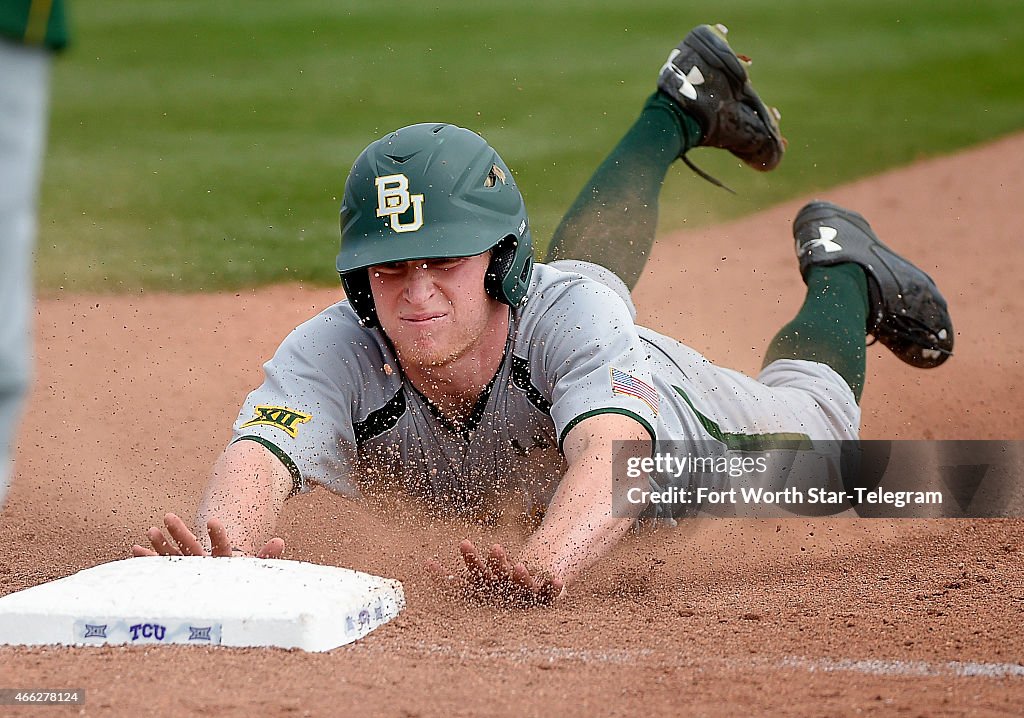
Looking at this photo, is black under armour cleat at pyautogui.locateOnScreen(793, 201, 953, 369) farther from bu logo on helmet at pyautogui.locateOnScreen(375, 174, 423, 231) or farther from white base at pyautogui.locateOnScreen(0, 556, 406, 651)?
white base at pyautogui.locateOnScreen(0, 556, 406, 651)

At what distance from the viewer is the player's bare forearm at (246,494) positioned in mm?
2766

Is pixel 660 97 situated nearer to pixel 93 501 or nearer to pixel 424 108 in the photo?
pixel 93 501

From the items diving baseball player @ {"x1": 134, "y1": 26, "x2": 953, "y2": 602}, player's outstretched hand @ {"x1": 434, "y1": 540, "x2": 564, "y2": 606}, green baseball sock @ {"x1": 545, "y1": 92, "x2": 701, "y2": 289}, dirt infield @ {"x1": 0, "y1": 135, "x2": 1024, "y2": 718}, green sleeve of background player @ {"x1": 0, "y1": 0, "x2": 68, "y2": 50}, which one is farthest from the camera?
green baseball sock @ {"x1": 545, "y1": 92, "x2": 701, "y2": 289}

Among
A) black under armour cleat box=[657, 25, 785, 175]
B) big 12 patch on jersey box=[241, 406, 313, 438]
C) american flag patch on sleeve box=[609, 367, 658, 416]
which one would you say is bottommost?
big 12 patch on jersey box=[241, 406, 313, 438]

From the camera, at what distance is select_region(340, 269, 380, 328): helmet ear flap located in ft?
9.64

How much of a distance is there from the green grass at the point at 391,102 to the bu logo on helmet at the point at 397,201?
13.3 ft

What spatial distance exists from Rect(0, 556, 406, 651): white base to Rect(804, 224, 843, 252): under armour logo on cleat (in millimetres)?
2475

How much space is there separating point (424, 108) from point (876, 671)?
A: 8.50m

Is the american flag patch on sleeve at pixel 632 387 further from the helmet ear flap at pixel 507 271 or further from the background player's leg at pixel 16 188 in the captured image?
the background player's leg at pixel 16 188

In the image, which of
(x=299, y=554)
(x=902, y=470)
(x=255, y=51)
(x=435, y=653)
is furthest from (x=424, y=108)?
(x=435, y=653)

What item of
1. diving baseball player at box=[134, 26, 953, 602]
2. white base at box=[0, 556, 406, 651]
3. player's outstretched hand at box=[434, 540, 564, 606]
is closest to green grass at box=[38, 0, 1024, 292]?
diving baseball player at box=[134, 26, 953, 602]

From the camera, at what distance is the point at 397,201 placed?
112 inches

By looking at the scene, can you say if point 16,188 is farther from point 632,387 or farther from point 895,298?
point 895,298

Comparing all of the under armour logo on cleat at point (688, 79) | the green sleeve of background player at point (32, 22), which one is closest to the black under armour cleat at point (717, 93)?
the under armour logo on cleat at point (688, 79)
